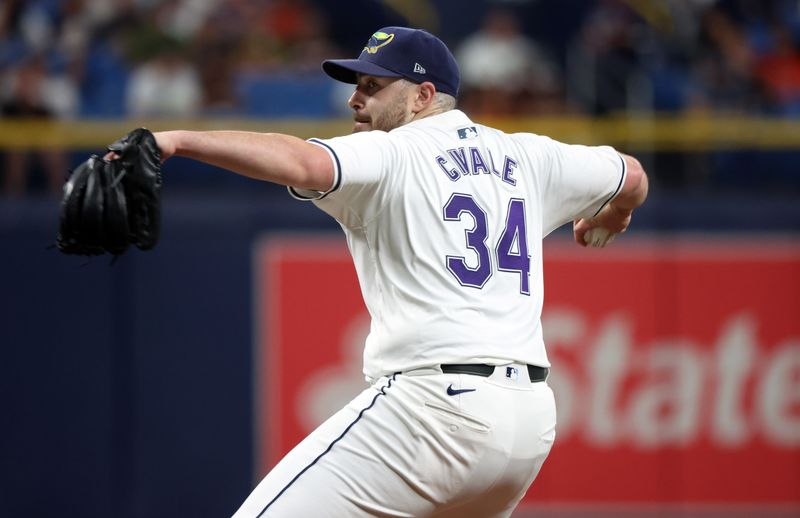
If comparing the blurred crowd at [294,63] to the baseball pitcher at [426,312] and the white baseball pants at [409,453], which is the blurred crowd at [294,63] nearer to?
the baseball pitcher at [426,312]

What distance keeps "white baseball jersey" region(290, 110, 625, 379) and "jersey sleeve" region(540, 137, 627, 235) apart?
0.66ft

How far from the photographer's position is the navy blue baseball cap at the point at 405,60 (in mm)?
3643

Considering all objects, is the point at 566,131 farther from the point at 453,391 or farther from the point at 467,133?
the point at 453,391

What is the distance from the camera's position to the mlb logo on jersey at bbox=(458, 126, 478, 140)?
3627 millimetres

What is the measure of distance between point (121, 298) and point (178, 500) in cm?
135

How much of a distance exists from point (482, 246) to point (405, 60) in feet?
2.07

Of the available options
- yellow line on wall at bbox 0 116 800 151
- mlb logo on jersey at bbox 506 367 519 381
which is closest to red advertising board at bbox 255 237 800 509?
yellow line on wall at bbox 0 116 800 151

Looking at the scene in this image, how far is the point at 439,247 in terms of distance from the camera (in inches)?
135

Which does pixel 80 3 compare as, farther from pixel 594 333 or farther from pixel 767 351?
pixel 767 351

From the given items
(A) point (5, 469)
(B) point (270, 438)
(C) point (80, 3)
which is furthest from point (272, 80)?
(A) point (5, 469)

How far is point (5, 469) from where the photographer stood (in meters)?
7.73

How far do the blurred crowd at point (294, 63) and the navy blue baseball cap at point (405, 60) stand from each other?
15.3 feet

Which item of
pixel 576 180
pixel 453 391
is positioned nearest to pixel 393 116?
pixel 576 180

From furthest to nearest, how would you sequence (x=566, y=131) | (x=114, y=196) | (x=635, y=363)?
(x=566, y=131) < (x=635, y=363) < (x=114, y=196)
